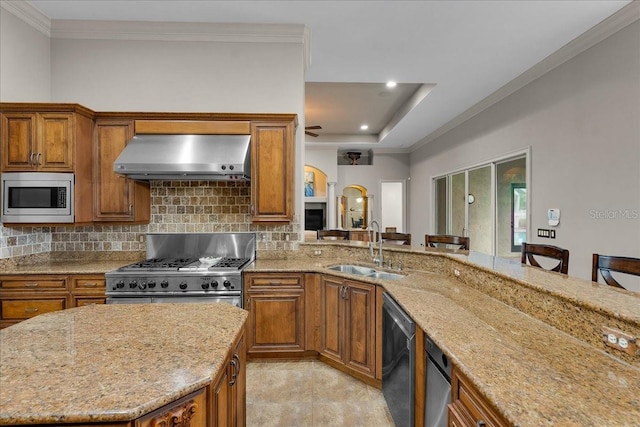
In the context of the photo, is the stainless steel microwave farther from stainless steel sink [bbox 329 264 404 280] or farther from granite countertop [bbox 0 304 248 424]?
stainless steel sink [bbox 329 264 404 280]

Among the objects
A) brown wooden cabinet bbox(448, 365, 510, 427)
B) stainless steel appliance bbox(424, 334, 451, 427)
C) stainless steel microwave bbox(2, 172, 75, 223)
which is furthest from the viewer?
stainless steel microwave bbox(2, 172, 75, 223)

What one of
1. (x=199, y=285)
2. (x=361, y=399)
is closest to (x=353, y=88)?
(x=199, y=285)

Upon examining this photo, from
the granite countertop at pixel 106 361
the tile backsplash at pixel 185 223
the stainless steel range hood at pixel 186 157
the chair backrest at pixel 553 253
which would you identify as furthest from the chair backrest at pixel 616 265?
the stainless steel range hood at pixel 186 157

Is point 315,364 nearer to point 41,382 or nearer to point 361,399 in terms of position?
point 361,399

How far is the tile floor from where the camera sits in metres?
2.19

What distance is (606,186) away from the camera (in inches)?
113

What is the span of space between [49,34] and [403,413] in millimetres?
4716

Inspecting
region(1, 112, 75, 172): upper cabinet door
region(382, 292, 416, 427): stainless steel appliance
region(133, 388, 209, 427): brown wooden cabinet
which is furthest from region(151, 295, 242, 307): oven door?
region(133, 388, 209, 427): brown wooden cabinet

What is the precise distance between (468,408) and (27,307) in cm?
344

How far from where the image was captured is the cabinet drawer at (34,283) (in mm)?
2723

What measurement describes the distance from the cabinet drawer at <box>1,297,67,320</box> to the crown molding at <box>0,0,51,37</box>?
265 centimetres

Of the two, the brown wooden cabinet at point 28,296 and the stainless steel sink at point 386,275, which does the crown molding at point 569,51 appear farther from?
the brown wooden cabinet at point 28,296

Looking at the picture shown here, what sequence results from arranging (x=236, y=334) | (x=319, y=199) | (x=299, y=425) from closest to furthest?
(x=236, y=334)
(x=299, y=425)
(x=319, y=199)

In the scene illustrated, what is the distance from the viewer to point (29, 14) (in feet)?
10.1
